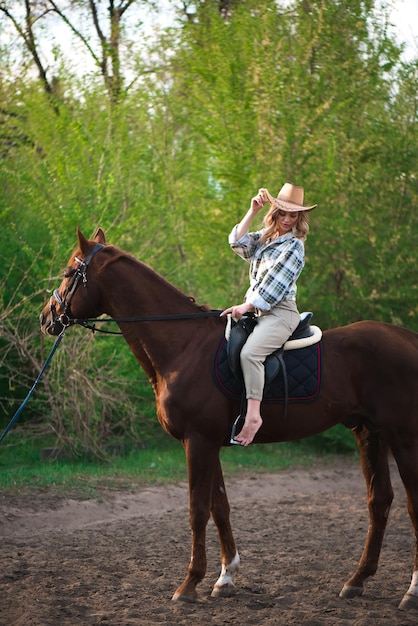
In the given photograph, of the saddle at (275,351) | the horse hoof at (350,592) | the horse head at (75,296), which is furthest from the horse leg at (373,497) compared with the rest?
Result: the horse head at (75,296)

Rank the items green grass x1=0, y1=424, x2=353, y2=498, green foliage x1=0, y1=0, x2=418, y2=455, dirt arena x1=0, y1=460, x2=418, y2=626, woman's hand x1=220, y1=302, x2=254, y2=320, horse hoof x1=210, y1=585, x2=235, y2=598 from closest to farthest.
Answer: dirt arena x1=0, y1=460, x2=418, y2=626 → woman's hand x1=220, y1=302, x2=254, y2=320 → horse hoof x1=210, y1=585, x2=235, y2=598 → green grass x1=0, y1=424, x2=353, y2=498 → green foliage x1=0, y1=0, x2=418, y2=455

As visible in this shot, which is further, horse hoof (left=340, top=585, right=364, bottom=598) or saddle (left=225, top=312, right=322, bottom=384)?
horse hoof (left=340, top=585, right=364, bottom=598)

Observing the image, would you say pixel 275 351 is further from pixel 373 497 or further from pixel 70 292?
pixel 70 292

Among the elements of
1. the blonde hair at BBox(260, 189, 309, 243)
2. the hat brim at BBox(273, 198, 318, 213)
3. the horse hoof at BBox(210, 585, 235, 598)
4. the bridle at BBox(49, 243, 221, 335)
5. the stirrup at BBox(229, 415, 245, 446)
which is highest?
the hat brim at BBox(273, 198, 318, 213)

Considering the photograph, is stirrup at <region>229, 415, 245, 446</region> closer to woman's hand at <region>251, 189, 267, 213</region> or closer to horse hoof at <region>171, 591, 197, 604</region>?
horse hoof at <region>171, 591, 197, 604</region>

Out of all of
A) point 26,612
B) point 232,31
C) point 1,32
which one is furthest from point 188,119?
point 26,612

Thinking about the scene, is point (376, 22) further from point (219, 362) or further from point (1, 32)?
point (219, 362)

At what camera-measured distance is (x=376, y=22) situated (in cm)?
1241

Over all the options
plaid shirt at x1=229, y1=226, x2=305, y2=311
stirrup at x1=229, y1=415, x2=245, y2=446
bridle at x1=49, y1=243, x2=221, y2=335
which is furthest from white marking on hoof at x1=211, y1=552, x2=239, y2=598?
plaid shirt at x1=229, y1=226, x2=305, y2=311

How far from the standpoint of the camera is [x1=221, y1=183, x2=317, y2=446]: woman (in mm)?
5105

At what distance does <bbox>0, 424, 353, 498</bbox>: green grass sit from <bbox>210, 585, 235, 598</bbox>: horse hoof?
11.1 feet

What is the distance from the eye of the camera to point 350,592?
17.8ft

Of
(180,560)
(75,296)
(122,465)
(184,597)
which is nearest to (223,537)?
(184,597)

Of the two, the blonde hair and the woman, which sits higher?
the blonde hair
